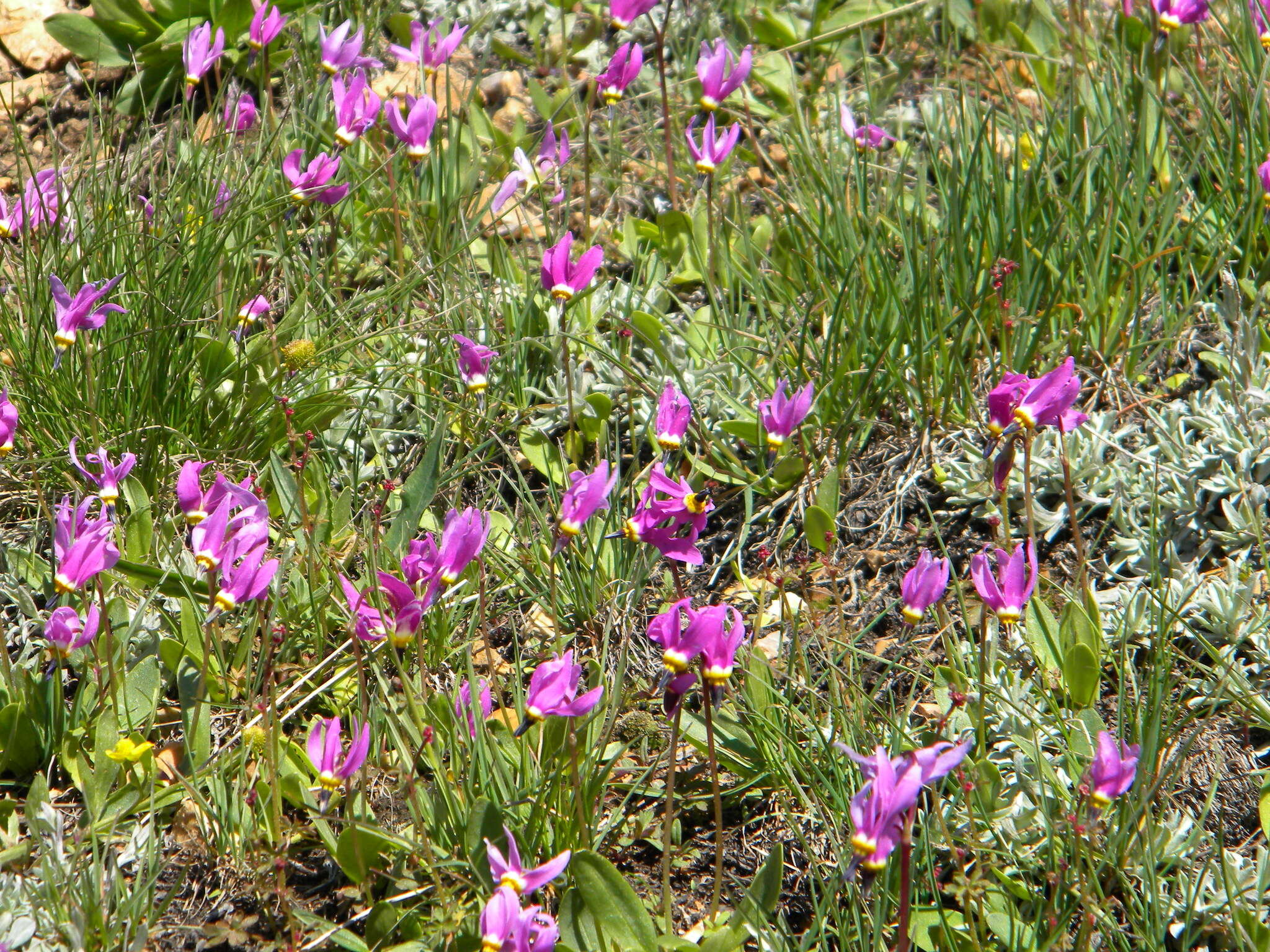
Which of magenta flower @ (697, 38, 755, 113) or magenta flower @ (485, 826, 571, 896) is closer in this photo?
magenta flower @ (485, 826, 571, 896)

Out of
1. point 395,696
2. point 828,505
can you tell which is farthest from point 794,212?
point 395,696

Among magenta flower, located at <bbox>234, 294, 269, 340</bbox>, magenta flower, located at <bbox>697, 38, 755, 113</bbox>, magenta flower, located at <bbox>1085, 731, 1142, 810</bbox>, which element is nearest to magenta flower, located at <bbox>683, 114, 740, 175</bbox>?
magenta flower, located at <bbox>697, 38, 755, 113</bbox>

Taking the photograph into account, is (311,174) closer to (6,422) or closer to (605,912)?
(6,422)

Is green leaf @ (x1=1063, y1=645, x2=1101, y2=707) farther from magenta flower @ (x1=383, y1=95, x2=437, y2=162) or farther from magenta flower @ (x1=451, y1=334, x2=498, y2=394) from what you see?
magenta flower @ (x1=383, y1=95, x2=437, y2=162)

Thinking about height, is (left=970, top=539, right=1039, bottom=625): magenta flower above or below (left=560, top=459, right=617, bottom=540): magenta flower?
below

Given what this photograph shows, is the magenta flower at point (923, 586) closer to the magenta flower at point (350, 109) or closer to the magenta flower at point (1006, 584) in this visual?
the magenta flower at point (1006, 584)

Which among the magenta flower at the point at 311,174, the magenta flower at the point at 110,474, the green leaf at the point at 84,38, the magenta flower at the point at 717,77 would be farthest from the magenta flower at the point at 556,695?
the green leaf at the point at 84,38
